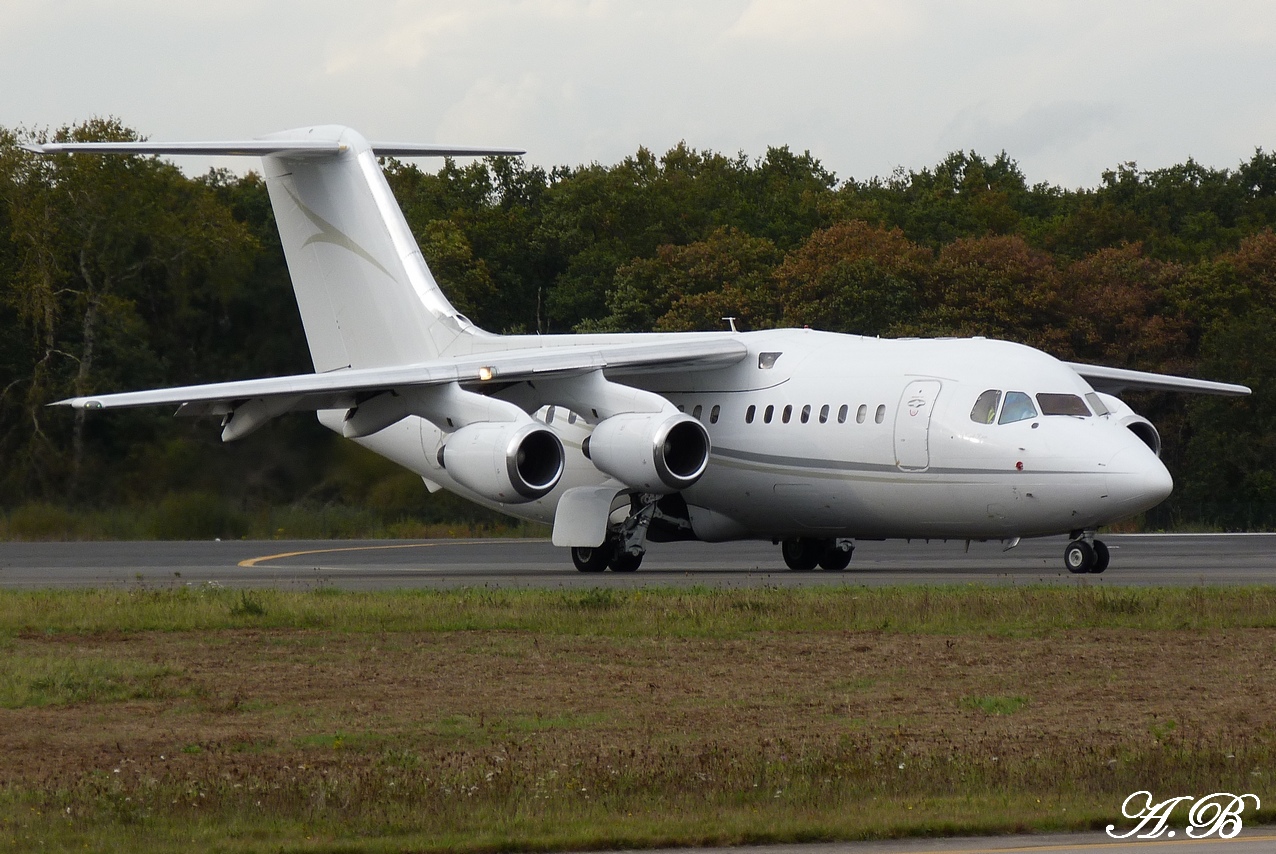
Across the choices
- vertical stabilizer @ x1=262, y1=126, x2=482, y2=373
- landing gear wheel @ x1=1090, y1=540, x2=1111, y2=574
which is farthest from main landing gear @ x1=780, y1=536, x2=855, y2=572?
vertical stabilizer @ x1=262, y1=126, x2=482, y2=373

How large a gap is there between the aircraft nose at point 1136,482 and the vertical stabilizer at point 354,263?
11.5 m

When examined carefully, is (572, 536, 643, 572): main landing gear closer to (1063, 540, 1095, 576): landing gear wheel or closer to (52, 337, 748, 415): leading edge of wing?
(52, 337, 748, 415): leading edge of wing

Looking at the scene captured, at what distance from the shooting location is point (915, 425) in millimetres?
23391

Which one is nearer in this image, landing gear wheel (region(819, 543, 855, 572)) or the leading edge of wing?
the leading edge of wing

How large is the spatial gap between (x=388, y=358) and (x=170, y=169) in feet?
42.1

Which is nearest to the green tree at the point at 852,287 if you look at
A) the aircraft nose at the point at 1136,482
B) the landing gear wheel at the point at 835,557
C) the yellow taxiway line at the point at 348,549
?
the yellow taxiway line at the point at 348,549

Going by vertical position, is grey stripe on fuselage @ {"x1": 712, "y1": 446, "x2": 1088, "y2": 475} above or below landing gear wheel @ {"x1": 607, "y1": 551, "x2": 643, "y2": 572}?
above

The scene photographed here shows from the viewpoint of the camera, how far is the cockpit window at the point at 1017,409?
2288cm

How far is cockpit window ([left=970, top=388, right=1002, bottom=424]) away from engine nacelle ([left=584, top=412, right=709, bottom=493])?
356 centimetres

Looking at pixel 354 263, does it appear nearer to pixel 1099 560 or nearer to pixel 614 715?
pixel 1099 560

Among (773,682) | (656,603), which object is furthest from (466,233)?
(773,682)

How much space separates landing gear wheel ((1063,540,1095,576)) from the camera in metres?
23.2

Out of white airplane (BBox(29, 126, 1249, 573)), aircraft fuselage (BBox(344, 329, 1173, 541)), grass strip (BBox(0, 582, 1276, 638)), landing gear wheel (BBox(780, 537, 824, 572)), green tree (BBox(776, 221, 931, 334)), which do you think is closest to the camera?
grass strip (BBox(0, 582, 1276, 638))

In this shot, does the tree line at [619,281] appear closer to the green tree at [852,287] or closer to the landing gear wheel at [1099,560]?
the green tree at [852,287]
